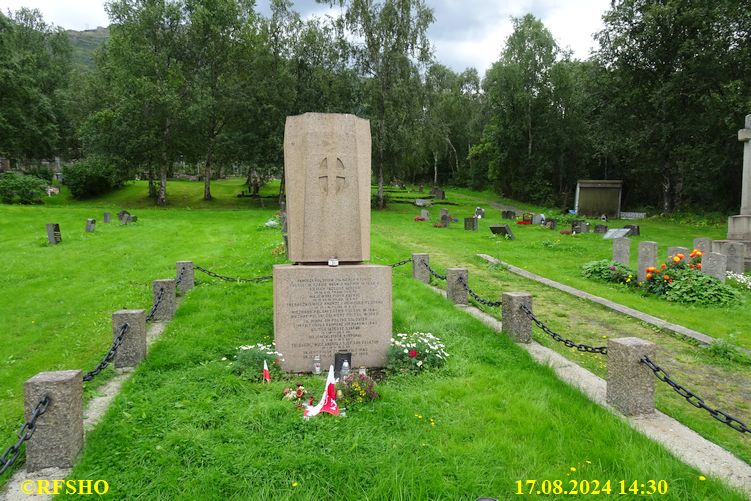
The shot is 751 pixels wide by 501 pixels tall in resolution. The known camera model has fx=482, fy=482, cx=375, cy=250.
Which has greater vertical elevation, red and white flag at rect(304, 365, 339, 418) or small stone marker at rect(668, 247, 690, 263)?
small stone marker at rect(668, 247, 690, 263)

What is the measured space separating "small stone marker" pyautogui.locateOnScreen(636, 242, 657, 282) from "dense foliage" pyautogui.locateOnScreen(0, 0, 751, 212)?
17.6 metres

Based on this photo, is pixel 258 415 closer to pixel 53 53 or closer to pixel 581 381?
pixel 581 381

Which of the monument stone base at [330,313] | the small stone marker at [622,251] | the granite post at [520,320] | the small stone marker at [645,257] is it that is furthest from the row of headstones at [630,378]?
the small stone marker at [622,251]

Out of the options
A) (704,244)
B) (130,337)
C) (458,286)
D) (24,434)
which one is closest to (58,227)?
(130,337)

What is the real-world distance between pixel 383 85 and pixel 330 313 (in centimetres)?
2785

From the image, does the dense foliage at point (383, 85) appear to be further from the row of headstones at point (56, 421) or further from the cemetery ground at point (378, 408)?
the row of headstones at point (56, 421)

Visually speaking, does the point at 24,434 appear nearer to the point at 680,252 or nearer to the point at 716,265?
the point at 716,265

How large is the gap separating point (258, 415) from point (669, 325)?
22.7 feet

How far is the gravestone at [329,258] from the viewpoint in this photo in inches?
217

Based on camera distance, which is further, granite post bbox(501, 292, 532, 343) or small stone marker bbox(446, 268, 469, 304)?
small stone marker bbox(446, 268, 469, 304)

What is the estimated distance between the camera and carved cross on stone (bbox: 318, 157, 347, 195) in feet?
18.4

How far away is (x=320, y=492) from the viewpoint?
10.6ft

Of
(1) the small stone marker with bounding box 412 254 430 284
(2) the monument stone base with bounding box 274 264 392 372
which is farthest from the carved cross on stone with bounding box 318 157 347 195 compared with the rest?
→ (1) the small stone marker with bounding box 412 254 430 284

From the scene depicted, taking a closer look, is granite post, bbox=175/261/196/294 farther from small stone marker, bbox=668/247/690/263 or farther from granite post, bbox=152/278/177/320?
small stone marker, bbox=668/247/690/263
